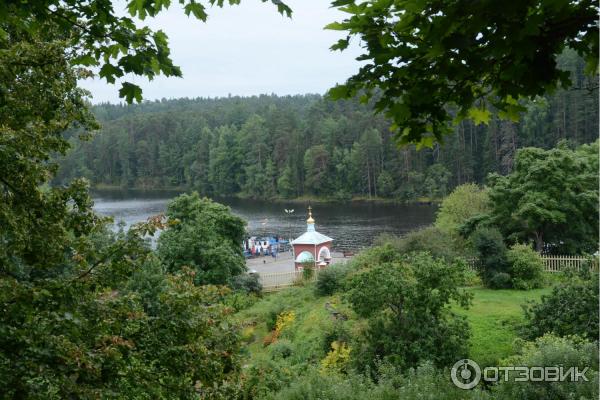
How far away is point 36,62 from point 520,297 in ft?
53.1

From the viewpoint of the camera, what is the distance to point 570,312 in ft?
38.9

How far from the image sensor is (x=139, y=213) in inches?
2689

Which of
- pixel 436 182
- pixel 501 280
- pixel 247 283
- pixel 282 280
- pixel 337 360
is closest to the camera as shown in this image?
pixel 337 360

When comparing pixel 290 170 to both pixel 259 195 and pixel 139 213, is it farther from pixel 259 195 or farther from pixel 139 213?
pixel 139 213

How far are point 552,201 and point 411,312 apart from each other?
1504 centimetres

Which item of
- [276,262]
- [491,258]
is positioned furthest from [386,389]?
[276,262]

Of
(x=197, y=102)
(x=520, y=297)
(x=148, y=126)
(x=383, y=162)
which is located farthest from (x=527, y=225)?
(x=197, y=102)

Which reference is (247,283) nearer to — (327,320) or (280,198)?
(327,320)

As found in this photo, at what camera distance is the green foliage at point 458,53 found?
236 cm

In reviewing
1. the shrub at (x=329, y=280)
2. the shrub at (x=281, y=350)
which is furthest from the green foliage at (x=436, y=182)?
the shrub at (x=281, y=350)

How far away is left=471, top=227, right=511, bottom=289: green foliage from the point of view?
19.9 meters

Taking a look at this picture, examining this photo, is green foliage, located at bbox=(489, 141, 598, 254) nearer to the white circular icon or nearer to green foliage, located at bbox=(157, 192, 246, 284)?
green foliage, located at bbox=(157, 192, 246, 284)

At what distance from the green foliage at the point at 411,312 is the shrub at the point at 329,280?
33.1 feet

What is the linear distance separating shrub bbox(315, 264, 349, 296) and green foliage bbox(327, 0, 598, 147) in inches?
776
